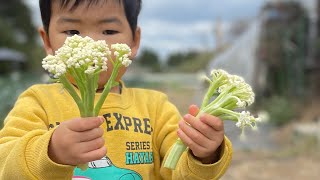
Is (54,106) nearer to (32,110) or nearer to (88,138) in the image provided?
(32,110)

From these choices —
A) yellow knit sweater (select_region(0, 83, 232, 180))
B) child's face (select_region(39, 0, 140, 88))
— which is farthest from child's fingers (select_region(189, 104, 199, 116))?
child's face (select_region(39, 0, 140, 88))

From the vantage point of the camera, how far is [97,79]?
3.95 feet

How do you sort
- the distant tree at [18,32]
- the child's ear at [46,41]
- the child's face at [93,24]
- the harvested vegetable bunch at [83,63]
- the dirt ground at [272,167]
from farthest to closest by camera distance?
the distant tree at [18,32]
the dirt ground at [272,167]
the child's ear at [46,41]
the child's face at [93,24]
the harvested vegetable bunch at [83,63]

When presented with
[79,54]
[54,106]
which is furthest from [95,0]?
[79,54]

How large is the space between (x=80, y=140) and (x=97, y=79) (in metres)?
0.13

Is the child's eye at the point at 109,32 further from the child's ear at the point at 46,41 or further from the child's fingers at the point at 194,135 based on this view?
the child's fingers at the point at 194,135

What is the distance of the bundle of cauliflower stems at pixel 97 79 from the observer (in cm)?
115

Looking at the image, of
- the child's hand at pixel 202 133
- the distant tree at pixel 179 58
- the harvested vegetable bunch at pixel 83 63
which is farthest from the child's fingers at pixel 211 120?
the distant tree at pixel 179 58

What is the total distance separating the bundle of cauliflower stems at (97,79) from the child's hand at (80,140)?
3cm

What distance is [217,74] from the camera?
4.59ft

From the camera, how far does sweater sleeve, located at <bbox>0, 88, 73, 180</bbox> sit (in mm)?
1278

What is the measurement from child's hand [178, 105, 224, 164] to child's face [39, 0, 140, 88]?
0.90 feet

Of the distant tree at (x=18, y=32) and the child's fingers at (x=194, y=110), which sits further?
the distant tree at (x=18, y=32)

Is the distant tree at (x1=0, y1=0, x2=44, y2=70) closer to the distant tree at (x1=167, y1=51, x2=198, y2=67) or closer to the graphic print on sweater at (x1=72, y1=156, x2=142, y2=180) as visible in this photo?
the distant tree at (x1=167, y1=51, x2=198, y2=67)
